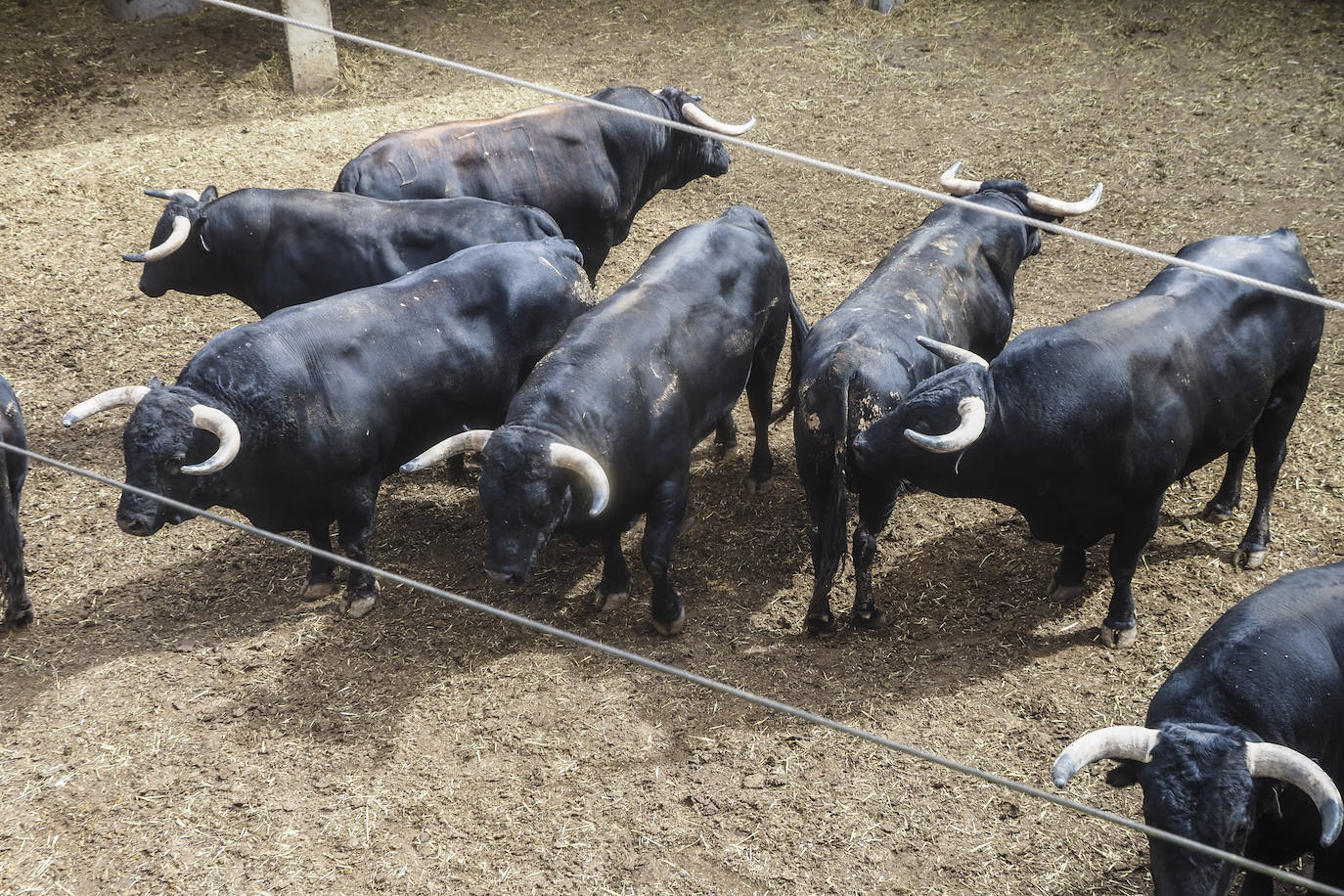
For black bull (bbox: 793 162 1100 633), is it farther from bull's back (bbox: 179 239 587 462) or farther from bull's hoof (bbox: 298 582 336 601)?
bull's hoof (bbox: 298 582 336 601)

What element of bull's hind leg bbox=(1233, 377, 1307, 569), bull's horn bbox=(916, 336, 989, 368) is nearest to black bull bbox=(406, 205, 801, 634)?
bull's horn bbox=(916, 336, 989, 368)

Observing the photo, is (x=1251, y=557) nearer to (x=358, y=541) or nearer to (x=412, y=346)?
(x=412, y=346)

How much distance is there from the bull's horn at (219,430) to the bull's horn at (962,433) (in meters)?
3.24

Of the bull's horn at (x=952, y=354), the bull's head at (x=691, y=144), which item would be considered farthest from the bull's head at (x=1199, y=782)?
the bull's head at (x=691, y=144)

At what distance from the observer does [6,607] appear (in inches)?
253

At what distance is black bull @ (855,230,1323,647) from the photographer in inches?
224

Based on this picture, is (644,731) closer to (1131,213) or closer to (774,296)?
(774,296)

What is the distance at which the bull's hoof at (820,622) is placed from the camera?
615cm

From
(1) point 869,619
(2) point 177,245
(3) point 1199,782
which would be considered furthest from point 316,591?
(3) point 1199,782

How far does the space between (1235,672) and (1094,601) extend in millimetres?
2070

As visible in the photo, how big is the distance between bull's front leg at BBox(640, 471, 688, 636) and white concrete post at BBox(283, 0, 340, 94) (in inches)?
299

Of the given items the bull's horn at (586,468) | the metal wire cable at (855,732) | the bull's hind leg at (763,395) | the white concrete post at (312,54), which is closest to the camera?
the metal wire cable at (855,732)

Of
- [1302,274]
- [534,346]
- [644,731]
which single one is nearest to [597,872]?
[644,731]

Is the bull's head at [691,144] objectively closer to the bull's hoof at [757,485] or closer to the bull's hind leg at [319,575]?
the bull's hoof at [757,485]
